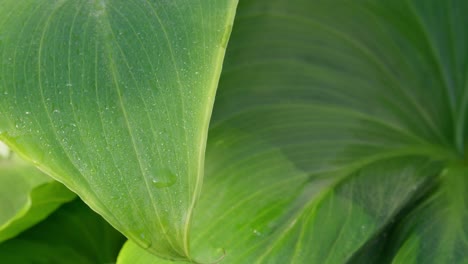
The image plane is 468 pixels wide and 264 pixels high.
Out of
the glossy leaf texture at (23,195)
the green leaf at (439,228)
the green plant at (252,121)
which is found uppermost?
the green plant at (252,121)

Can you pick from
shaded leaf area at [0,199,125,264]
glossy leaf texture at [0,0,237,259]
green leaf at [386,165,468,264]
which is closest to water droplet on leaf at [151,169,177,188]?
glossy leaf texture at [0,0,237,259]

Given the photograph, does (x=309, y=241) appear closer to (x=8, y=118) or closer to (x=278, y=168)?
(x=278, y=168)

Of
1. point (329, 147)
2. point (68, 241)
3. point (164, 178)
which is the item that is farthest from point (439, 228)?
point (68, 241)

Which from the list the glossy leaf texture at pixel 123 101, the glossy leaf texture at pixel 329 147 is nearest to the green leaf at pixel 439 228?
the glossy leaf texture at pixel 329 147

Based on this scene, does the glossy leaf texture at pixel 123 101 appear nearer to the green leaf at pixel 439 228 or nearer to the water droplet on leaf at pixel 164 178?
the water droplet on leaf at pixel 164 178

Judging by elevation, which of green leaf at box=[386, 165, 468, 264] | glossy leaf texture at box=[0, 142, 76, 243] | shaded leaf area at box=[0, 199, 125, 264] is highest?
green leaf at box=[386, 165, 468, 264]

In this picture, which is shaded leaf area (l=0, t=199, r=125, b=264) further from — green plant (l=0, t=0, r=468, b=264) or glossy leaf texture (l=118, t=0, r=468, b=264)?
glossy leaf texture (l=118, t=0, r=468, b=264)

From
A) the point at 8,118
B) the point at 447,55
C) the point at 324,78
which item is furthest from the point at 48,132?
the point at 447,55

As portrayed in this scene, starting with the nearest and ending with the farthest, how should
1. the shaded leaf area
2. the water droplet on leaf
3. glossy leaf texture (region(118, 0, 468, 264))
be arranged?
the water droplet on leaf
glossy leaf texture (region(118, 0, 468, 264))
the shaded leaf area

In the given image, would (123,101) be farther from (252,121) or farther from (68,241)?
(68,241)
